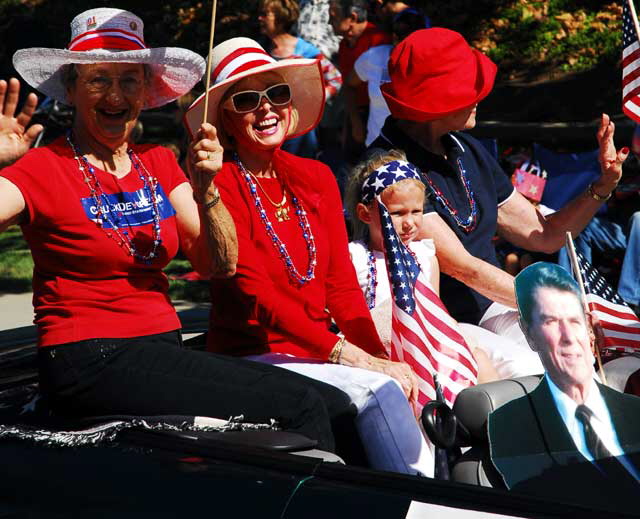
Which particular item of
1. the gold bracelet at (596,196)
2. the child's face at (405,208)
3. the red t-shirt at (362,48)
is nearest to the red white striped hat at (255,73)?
the child's face at (405,208)

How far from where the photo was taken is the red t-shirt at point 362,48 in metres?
6.92

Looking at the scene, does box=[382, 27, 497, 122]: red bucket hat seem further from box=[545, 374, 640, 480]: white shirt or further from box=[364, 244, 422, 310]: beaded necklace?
box=[545, 374, 640, 480]: white shirt

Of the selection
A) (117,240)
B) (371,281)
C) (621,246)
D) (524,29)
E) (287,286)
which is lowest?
(524,29)

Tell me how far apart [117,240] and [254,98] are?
2.54 ft

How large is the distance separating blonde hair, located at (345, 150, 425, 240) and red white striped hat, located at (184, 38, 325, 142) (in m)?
0.23

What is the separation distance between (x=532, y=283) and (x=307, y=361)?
4.08 feet

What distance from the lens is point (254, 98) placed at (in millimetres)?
3373

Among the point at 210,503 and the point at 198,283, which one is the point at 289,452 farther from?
the point at 198,283

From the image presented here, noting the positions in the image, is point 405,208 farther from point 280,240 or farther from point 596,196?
point 596,196

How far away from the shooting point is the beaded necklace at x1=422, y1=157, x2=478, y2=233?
3752mm

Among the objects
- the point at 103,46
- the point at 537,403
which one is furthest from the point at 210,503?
the point at 103,46

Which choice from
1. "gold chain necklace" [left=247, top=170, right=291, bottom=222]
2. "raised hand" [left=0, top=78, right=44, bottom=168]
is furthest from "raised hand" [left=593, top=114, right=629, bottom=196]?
"raised hand" [left=0, top=78, right=44, bottom=168]

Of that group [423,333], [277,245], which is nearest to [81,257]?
[277,245]

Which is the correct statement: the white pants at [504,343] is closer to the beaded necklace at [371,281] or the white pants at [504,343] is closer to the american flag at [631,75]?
the beaded necklace at [371,281]
